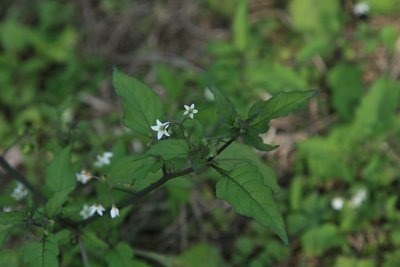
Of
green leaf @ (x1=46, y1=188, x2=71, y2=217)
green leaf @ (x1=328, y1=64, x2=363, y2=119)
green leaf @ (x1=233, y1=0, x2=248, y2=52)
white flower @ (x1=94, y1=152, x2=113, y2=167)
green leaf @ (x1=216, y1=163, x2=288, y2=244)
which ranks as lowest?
green leaf @ (x1=216, y1=163, x2=288, y2=244)

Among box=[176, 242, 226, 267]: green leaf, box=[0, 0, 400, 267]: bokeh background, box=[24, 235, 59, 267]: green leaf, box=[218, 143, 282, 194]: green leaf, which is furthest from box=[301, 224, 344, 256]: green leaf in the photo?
box=[24, 235, 59, 267]: green leaf

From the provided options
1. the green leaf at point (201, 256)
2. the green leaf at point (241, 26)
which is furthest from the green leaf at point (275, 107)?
the green leaf at point (241, 26)

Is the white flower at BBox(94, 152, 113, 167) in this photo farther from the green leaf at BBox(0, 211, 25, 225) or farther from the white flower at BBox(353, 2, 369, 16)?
the white flower at BBox(353, 2, 369, 16)

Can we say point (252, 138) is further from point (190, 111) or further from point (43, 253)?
point (43, 253)

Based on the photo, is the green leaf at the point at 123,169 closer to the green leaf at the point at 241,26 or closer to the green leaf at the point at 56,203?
the green leaf at the point at 56,203

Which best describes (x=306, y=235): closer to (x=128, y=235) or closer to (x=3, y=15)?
(x=128, y=235)

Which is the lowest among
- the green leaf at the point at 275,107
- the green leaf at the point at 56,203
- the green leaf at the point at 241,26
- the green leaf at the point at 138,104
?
the green leaf at the point at 275,107

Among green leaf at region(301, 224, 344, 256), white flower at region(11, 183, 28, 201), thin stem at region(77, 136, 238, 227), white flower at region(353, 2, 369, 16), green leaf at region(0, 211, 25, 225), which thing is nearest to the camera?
thin stem at region(77, 136, 238, 227)
